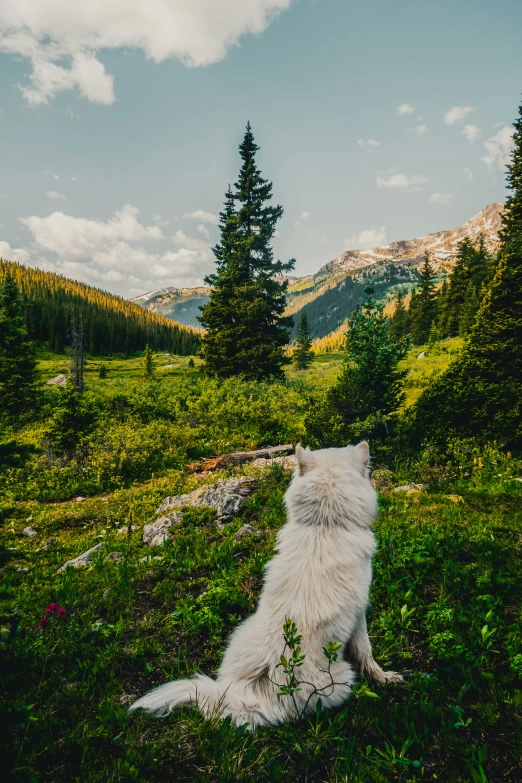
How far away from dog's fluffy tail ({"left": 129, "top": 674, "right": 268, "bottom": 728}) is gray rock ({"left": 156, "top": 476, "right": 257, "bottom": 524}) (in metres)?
4.92

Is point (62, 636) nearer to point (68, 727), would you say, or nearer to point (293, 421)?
point (68, 727)

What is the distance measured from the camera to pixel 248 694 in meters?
2.70

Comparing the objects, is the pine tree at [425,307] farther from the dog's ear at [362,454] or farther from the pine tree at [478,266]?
the dog's ear at [362,454]

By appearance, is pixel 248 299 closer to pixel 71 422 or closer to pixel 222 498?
pixel 71 422

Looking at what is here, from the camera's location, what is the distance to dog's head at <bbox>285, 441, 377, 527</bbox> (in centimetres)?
320

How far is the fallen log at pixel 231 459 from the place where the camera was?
12688 mm

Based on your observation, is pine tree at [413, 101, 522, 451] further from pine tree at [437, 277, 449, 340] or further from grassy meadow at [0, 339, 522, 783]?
pine tree at [437, 277, 449, 340]

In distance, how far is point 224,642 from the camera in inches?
166

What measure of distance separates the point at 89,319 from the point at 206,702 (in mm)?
129092

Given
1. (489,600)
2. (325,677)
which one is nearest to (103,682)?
(325,677)

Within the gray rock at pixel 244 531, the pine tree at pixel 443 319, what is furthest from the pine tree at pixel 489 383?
the pine tree at pixel 443 319

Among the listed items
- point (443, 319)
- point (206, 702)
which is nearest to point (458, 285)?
point (443, 319)

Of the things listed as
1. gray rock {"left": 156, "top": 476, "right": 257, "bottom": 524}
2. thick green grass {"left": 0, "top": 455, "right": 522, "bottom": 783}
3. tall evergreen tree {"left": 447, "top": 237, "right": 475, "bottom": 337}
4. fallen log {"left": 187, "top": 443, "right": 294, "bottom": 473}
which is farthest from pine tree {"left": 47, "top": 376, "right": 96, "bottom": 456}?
tall evergreen tree {"left": 447, "top": 237, "right": 475, "bottom": 337}

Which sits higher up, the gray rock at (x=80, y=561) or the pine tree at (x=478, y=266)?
the pine tree at (x=478, y=266)
